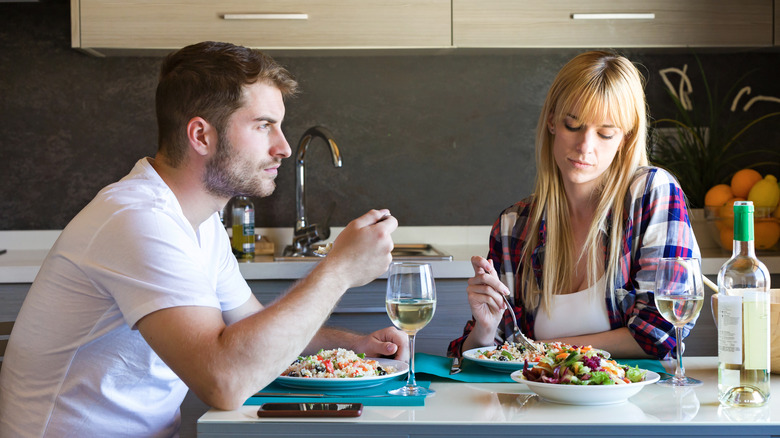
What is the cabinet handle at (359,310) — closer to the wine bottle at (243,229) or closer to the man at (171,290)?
the wine bottle at (243,229)

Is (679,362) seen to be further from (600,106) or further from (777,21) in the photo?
(777,21)

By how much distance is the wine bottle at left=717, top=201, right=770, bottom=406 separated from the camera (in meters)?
1.13

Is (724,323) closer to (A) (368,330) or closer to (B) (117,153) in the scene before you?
(A) (368,330)

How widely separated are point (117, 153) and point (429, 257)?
1.33 metres

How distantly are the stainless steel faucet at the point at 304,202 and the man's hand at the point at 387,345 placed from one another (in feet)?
4.29

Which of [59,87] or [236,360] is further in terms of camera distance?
[59,87]

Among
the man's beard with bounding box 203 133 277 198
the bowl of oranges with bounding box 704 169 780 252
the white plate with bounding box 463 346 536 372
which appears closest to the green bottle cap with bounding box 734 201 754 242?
the white plate with bounding box 463 346 536 372

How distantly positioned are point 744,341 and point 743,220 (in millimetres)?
172

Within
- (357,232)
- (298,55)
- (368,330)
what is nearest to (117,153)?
(298,55)

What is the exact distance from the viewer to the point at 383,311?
264 cm

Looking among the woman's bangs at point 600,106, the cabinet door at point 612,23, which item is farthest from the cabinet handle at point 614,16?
the woman's bangs at point 600,106

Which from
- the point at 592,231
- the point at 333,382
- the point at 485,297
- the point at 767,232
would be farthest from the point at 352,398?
the point at 767,232

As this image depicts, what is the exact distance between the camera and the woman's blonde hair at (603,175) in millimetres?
1787

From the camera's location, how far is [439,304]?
2.65m
